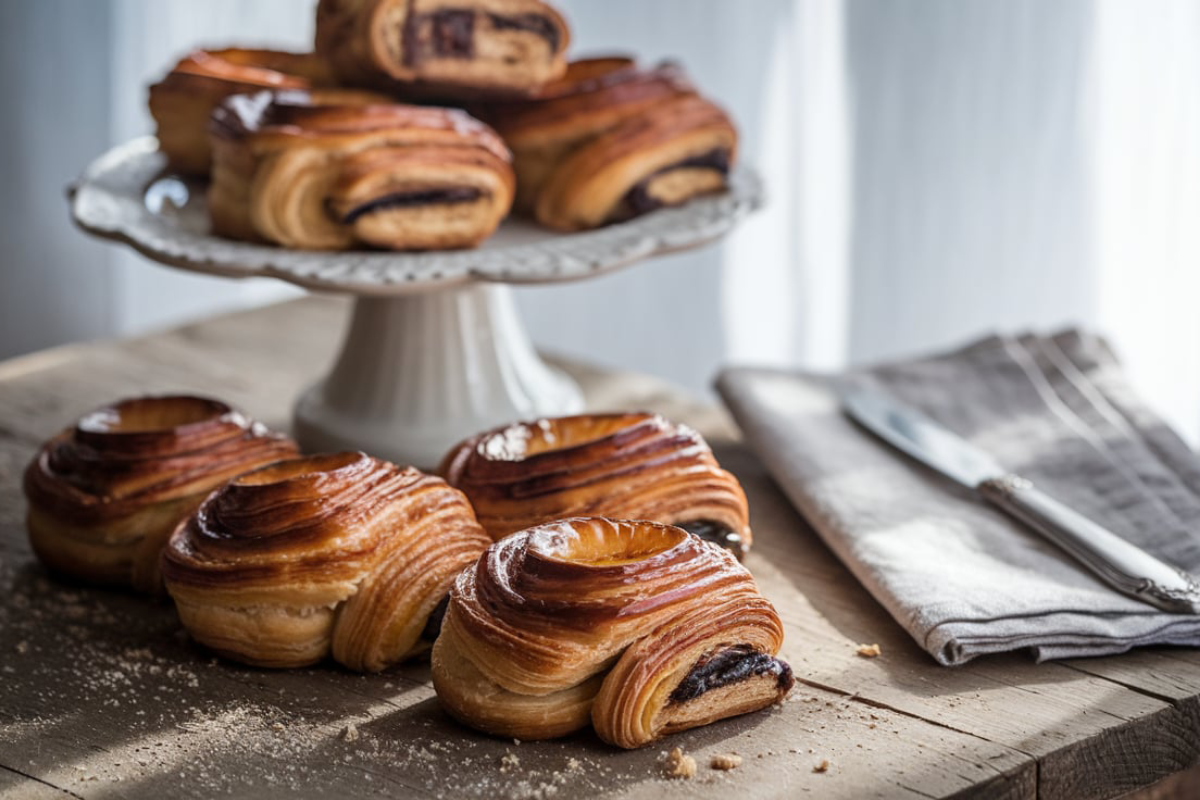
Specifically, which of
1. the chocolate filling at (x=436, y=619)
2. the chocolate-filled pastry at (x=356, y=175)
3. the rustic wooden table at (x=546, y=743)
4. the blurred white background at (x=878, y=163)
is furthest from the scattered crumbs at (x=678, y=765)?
the blurred white background at (x=878, y=163)

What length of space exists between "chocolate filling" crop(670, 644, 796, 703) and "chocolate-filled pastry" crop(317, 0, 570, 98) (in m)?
0.72

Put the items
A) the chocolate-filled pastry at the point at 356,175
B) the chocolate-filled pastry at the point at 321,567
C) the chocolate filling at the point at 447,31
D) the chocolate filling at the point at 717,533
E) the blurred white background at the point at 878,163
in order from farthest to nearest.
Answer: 1. the blurred white background at the point at 878,163
2. the chocolate filling at the point at 447,31
3. the chocolate-filled pastry at the point at 356,175
4. the chocolate filling at the point at 717,533
5. the chocolate-filled pastry at the point at 321,567

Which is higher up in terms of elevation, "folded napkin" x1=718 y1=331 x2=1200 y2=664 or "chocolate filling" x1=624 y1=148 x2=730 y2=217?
"chocolate filling" x1=624 y1=148 x2=730 y2=217

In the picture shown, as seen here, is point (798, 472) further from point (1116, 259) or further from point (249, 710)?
point (1116, 259)

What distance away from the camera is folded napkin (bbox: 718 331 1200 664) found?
1.18m

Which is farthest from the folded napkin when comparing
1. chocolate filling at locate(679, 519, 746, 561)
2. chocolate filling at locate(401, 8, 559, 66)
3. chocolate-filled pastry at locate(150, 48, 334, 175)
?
chocolate-filled pastry at locate(150, 48, 334, 175)

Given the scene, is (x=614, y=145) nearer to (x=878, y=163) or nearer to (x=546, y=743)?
(x=546, y=743)

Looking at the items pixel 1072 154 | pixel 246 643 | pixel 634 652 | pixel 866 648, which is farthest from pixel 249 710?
pixel 1072 154

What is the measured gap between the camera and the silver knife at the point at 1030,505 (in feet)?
3.99

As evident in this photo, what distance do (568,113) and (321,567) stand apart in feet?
2.07

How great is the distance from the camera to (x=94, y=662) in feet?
3.91

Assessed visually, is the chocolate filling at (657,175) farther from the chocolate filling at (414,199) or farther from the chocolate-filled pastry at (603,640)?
the chocolate-filled pastry at (603,640)

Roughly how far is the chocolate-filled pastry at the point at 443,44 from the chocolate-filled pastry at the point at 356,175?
0.06 m

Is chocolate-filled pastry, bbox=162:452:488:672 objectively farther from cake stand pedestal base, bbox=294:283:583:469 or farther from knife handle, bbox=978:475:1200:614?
knife handle, bbox=978:475:1200:614
